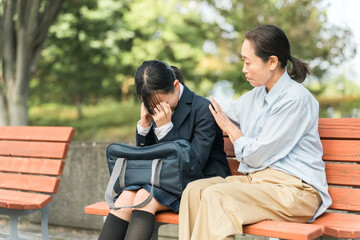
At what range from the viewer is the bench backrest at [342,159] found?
319 cm

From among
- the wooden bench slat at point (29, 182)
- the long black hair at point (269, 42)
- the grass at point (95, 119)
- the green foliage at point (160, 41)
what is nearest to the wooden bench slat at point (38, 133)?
the wooden bench slat at point (29, 182)

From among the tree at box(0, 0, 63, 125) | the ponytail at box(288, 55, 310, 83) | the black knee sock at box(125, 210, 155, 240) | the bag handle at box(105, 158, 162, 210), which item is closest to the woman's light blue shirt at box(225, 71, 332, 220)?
the ponytail at box(288, 55, 310, 83)

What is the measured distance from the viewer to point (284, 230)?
99.7 inches

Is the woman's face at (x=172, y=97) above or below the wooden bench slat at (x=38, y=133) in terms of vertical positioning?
above

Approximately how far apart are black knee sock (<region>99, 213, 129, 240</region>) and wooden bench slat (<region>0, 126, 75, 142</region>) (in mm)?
1353

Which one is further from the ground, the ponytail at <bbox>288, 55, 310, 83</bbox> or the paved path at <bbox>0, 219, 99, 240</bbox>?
the ponytail at <bbox>288, 55, 310, 83</bbox>

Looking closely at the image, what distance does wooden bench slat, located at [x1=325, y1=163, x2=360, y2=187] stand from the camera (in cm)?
321

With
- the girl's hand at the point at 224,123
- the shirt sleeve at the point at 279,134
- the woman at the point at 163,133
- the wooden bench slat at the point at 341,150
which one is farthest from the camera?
the wooden bench slat at the point at 341,150

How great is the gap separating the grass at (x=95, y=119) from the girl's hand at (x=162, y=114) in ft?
29.8

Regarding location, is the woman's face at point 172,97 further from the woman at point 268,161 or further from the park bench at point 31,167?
the park bench at point 31,167

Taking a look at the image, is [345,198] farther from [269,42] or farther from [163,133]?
[163,133]

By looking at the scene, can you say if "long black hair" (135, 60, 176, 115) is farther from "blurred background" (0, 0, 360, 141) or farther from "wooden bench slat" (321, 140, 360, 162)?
"blurred background" (0, 0, 360, 141)

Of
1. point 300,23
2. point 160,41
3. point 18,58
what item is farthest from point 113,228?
point 160,41

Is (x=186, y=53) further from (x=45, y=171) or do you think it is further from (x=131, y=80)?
(x=45, y=171)
